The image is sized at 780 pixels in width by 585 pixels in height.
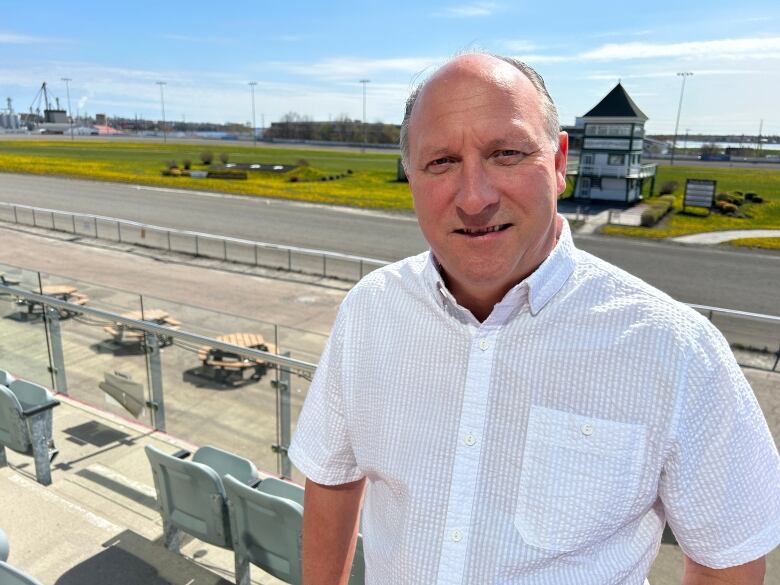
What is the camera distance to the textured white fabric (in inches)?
50.9

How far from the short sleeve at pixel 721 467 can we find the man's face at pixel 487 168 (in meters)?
0.45

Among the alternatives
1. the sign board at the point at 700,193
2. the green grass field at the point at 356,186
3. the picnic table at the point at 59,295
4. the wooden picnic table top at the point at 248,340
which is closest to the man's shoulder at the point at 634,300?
the wooden picnic table top at the point at 248,340

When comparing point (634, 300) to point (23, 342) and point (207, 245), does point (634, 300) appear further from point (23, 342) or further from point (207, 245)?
point (207, 245)

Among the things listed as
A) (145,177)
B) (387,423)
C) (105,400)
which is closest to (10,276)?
(105,400)

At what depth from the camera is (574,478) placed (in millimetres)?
1378

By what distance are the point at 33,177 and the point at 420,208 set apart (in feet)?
187

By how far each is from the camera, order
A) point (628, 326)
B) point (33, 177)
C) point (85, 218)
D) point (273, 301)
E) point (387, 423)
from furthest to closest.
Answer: point (33, 177) < point (85, 218) < point (273, 301) < point (387, 423) < point (628, 326)

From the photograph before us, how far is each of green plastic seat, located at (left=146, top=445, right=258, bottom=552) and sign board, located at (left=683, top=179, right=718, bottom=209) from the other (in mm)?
Answer: 41910

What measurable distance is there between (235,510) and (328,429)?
6.88 ft

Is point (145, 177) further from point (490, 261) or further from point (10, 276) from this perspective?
point (490, 261)

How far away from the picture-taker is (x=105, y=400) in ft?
20.6

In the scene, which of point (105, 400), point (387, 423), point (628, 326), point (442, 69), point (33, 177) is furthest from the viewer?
point (33, 177)

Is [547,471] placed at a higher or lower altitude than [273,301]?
higher

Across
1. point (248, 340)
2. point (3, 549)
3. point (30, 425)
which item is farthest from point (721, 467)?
point (248, 340)
